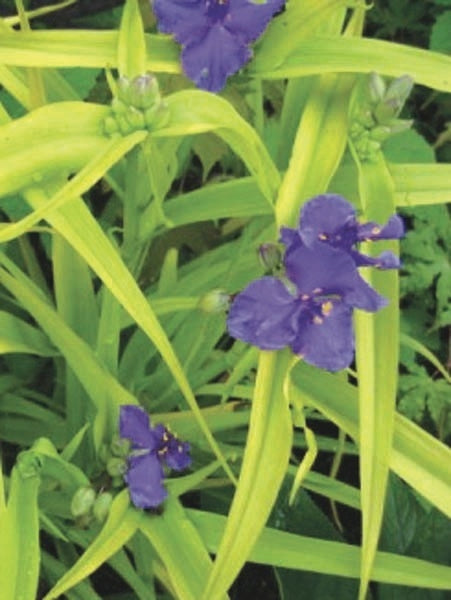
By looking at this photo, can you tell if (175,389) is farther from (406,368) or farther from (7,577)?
(406,368)

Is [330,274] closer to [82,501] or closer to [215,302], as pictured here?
[215,302]

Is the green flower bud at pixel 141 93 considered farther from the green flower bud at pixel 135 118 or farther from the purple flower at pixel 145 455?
the purple flower at pixel 145 455

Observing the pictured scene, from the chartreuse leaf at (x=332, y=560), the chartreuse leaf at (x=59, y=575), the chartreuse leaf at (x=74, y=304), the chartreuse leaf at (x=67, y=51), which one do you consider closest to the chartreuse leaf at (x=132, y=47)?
the chartreuse leaf at (x=67, y=51)

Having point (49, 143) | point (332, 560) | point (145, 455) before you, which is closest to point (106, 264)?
point (49, 143)

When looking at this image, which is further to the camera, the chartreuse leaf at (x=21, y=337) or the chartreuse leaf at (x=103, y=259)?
the chartreuse leaf at (x=21, y=337)

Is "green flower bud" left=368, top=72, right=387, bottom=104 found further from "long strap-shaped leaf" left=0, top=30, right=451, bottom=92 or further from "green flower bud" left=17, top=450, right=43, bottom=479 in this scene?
"green flower bud" left=17, top=450, right=43, bottom=479

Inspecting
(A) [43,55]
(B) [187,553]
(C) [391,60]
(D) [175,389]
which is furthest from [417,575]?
(A) [43,55]
